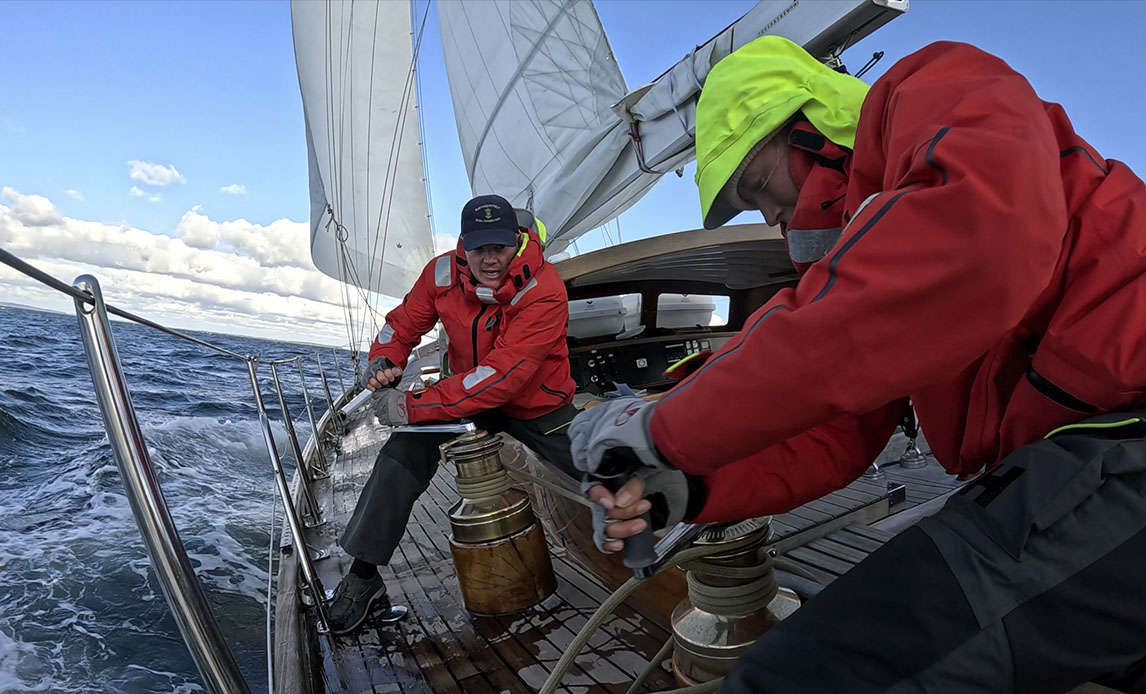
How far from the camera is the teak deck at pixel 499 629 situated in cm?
180

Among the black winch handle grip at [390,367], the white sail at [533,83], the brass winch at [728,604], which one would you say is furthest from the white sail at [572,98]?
the brass winch at [728,604]

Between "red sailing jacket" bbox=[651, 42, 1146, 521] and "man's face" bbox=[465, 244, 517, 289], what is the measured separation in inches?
72.3

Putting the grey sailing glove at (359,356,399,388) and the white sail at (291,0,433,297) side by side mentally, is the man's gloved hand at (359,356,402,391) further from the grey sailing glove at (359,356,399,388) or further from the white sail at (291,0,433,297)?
the white sail at (291,0,433,297)

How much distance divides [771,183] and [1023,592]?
0.68 meters

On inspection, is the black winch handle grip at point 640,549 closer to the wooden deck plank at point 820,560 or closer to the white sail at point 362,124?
the wooden deck plank at point 820,560

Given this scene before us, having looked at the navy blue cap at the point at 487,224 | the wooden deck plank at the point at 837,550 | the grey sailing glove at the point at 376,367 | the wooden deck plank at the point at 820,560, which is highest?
the navy blue cap at the point at 487,224

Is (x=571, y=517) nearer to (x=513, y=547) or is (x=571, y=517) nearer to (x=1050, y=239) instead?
(x=513, y=547)

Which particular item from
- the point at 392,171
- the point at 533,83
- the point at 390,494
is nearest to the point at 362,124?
the point at 392,171

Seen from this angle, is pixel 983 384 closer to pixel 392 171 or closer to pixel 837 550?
pixel 837 550

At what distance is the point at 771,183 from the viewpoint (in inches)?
44.6

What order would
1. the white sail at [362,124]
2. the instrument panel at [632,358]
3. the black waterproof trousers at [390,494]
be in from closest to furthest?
the black waterproof trousers at [390,494] < the instrument panel at [632,358] < the white sail at [362,124]

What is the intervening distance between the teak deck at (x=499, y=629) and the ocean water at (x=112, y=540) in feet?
1.96

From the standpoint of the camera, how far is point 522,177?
19.8 ft

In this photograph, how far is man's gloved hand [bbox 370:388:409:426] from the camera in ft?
8.27
